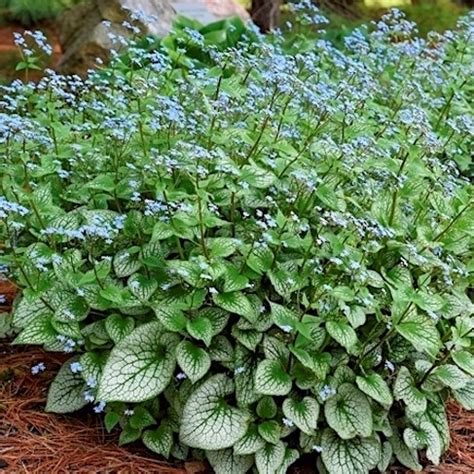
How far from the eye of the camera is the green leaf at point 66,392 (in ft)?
7.87

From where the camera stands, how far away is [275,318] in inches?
88.9

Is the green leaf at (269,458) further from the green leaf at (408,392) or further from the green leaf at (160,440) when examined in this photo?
the green leaf at (408,392)

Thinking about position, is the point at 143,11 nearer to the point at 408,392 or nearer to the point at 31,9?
the point at 31,9

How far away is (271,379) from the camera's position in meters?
2.23

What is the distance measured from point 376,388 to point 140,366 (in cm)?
69

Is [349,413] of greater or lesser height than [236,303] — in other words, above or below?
below

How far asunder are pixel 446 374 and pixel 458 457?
34 cm

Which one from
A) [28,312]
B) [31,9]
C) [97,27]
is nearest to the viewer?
[28,312]

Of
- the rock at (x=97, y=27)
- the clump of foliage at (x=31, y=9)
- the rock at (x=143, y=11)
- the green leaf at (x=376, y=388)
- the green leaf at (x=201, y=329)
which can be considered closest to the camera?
the green leaf at (x=201, y=329)

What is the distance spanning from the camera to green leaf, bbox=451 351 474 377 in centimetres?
237

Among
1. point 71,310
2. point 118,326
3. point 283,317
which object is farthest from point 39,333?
point 283,317

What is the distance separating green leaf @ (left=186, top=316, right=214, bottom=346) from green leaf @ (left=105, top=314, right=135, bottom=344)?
8.3 inches

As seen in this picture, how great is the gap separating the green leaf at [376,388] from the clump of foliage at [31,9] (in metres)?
4.18

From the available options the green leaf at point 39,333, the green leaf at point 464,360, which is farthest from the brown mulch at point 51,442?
the green leaf at point 464,360
